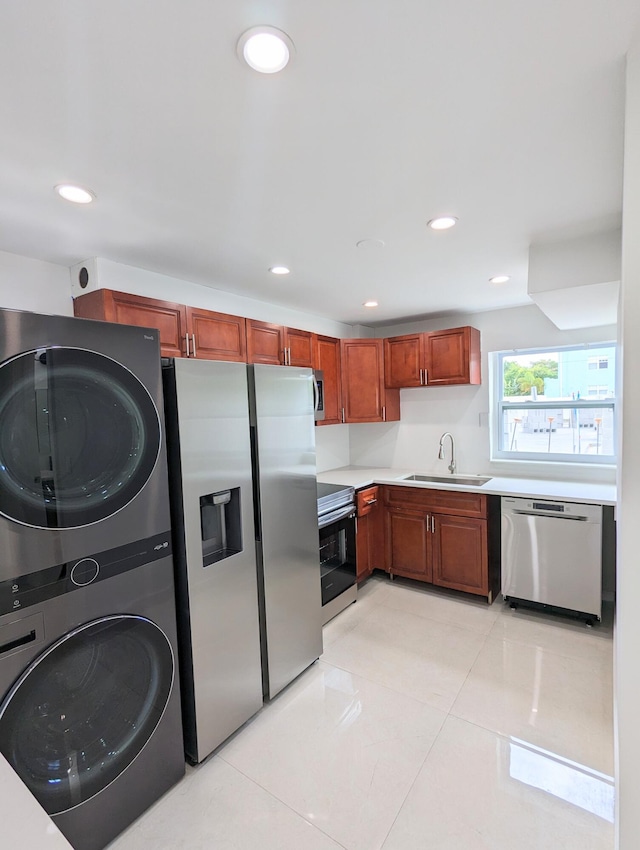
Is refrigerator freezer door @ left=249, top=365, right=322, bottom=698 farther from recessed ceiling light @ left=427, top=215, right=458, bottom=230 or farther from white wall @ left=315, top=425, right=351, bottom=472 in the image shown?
white wall @ left=315, top=425, right=351, bottom=472

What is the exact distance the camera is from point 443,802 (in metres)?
1.60

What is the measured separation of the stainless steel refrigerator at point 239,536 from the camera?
176cm

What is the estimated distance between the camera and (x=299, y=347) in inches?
130

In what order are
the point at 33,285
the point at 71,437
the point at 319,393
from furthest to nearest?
the point at 319,393
the point at 33,285
the point at 71,437

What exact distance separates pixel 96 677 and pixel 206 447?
3.07ft

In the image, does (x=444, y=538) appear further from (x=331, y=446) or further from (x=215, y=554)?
(x=215, y=554)

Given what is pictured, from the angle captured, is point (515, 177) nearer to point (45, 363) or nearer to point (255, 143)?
point (255, 143)

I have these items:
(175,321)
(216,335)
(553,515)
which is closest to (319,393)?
(216,335)

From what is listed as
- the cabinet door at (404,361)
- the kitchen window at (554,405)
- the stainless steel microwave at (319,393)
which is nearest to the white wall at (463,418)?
the kitchen window at (554,405)

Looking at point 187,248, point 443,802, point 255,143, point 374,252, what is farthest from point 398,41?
point 443,802

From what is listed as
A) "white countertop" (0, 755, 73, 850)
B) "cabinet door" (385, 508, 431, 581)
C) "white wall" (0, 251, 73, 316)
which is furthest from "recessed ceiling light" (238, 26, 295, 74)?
"cabinet door" (385, 508, 431, 581)

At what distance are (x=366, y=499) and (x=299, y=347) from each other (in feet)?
4.60

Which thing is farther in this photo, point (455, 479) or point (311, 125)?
point (455, 479)

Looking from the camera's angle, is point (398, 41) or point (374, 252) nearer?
point (398, 41)
